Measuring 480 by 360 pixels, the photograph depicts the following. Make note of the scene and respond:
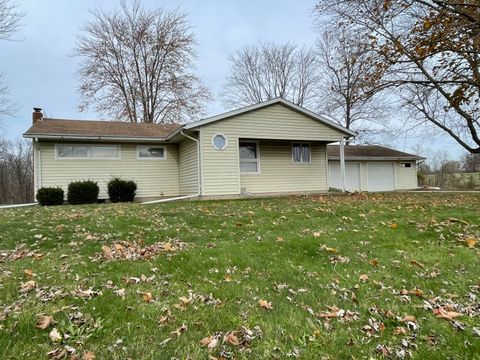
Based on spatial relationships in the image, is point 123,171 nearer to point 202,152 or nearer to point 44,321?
point 202,152

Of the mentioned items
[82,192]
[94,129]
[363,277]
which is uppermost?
[94,129]

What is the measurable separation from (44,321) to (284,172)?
45.8ft

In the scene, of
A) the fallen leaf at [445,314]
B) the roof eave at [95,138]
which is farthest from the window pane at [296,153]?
the fallen leaf at [445,314]

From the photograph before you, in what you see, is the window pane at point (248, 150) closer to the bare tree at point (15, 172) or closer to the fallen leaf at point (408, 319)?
the fallen leaf at point (408, 319)

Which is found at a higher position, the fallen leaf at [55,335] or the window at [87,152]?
the window at [87,152]

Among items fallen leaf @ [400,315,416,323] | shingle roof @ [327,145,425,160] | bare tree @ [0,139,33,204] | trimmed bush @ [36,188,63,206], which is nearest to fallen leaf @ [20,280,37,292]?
fallen leaf @ [400,315,416,323]

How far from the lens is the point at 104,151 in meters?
15.1

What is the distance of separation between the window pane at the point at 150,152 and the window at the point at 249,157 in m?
3.84

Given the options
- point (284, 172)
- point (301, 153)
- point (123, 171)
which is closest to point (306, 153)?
point (301, 153)

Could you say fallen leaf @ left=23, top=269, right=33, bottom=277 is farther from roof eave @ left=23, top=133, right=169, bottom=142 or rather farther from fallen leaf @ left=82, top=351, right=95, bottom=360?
roof eave @ left=23, top=133, right=169, bottom=142

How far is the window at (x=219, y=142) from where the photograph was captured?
13.9 metres

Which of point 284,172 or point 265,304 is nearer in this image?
point 265,304

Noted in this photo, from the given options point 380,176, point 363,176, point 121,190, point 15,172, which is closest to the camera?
point 121,190

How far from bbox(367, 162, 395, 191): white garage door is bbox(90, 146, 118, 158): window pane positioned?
673 inches
